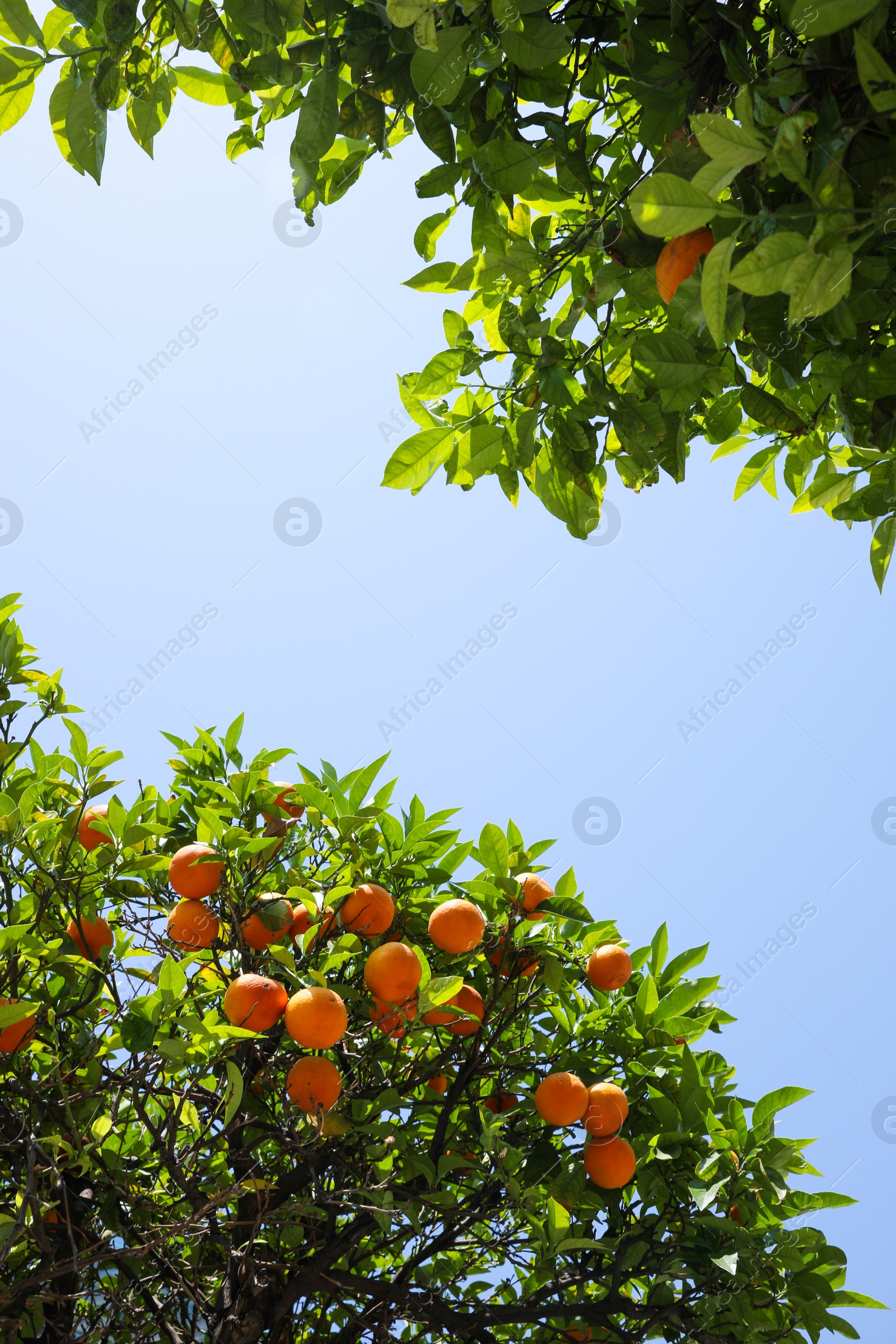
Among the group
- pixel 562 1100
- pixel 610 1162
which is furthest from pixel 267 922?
pixel 610 1162

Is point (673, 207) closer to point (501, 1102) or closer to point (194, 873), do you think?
point (194, 873)

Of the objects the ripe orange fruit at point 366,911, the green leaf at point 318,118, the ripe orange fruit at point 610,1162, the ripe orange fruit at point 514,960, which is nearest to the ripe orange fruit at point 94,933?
the ripe orange fruit at point 366,911

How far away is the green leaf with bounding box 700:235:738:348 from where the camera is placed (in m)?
0.88

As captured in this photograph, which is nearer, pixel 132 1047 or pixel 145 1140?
pixel 132 1047

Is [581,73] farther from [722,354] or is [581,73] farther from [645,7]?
[722,354]

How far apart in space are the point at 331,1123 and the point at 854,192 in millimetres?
1632

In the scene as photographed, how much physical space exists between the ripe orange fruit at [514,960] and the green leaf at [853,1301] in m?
0.83

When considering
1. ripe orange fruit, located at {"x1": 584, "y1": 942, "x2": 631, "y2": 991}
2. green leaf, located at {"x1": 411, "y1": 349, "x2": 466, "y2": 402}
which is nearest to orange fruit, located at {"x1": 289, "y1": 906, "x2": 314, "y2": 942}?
ripe orange fruit, located at {"x1": 584, "y1": 942, "x2": 631, "y2": 991}

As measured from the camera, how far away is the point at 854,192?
1.07m

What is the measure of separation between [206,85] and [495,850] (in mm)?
1588

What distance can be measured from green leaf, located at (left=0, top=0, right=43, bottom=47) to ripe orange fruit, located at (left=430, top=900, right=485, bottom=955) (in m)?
1.56

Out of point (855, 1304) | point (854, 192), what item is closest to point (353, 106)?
point (854, 192)

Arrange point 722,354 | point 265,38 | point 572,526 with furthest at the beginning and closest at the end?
point 572,526, point 722,354, point 265,38

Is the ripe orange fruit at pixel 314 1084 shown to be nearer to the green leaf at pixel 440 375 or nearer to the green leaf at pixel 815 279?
the green leaf at pixel 440 375
